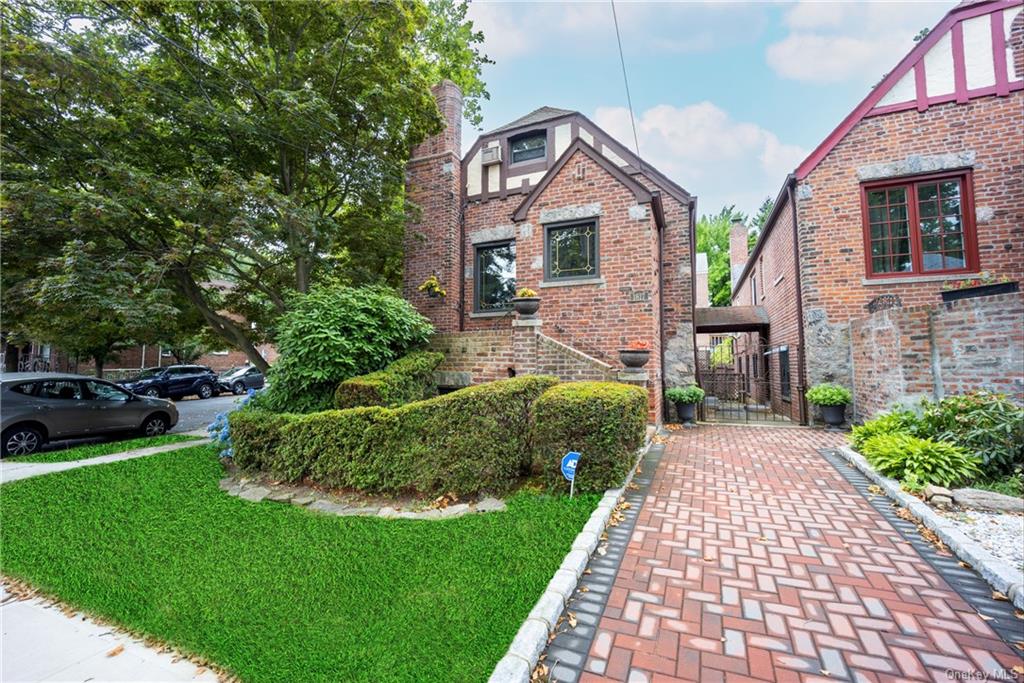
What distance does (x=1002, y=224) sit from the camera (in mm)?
7785

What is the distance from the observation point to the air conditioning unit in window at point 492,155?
1102 cm

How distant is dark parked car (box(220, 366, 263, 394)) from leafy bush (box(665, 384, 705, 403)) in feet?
68.0

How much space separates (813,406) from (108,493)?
12436mm

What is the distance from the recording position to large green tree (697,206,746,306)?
30.9m

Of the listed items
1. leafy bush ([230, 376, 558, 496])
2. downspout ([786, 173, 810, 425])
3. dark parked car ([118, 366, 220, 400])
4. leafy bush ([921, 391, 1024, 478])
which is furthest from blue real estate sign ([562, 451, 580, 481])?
dark parked car ([118, 366, 220, 400])

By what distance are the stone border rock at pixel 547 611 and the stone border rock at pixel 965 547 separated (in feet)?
8.56

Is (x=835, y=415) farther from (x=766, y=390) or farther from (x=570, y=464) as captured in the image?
(x=570, y=464)

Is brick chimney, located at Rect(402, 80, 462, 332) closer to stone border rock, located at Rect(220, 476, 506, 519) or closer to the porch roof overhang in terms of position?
stone border rock, located at Rect(220, 476, 506, 519)

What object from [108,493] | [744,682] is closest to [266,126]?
[108,493]

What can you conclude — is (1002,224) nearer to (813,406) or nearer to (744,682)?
(813,406)

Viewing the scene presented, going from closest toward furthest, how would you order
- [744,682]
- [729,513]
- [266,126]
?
1. [744,682]
2. [729,513]
3. [266,126]

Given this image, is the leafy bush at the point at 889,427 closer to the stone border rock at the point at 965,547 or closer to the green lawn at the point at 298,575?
the stone border rock at the point at 965,547

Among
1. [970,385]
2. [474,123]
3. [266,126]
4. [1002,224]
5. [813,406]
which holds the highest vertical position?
[474,123]

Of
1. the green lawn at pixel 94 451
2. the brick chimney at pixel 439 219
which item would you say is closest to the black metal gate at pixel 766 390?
the brick chimney at pixel 439 219
